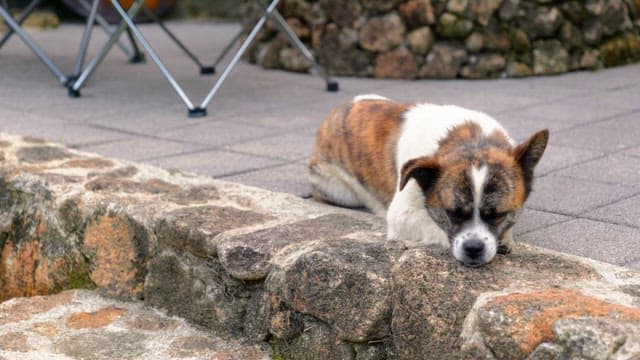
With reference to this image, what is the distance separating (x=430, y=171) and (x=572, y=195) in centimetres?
113

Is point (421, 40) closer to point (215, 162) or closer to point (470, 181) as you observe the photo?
point (215, 162)

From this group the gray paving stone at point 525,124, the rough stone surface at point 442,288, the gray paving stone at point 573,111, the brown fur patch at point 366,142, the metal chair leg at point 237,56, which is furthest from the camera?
the metal chair leg at point 237,56

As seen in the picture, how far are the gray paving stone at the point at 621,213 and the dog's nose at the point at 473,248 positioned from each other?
0.87 meters

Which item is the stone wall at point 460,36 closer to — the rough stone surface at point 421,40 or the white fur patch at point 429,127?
the rough stone surface at point 421,40

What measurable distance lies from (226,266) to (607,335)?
1491mm

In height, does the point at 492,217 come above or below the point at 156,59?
above

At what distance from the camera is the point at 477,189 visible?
3150 mm

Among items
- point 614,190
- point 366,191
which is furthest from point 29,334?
point 614,190

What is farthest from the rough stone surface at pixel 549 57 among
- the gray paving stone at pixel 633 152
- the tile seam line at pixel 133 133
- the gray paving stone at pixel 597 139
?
the tile seam line at pixel 133 133

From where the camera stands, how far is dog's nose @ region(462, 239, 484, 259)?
310 centimetres

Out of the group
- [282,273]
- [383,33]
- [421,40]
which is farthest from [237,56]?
[282,273]

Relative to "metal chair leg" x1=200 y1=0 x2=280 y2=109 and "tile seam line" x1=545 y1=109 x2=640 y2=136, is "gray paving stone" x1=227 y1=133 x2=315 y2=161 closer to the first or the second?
"metal chair leg" x1=200 y1=0 x2=280 y2=109

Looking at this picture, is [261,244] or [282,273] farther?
[261,244]

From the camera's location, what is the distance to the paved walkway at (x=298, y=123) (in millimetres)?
3965
